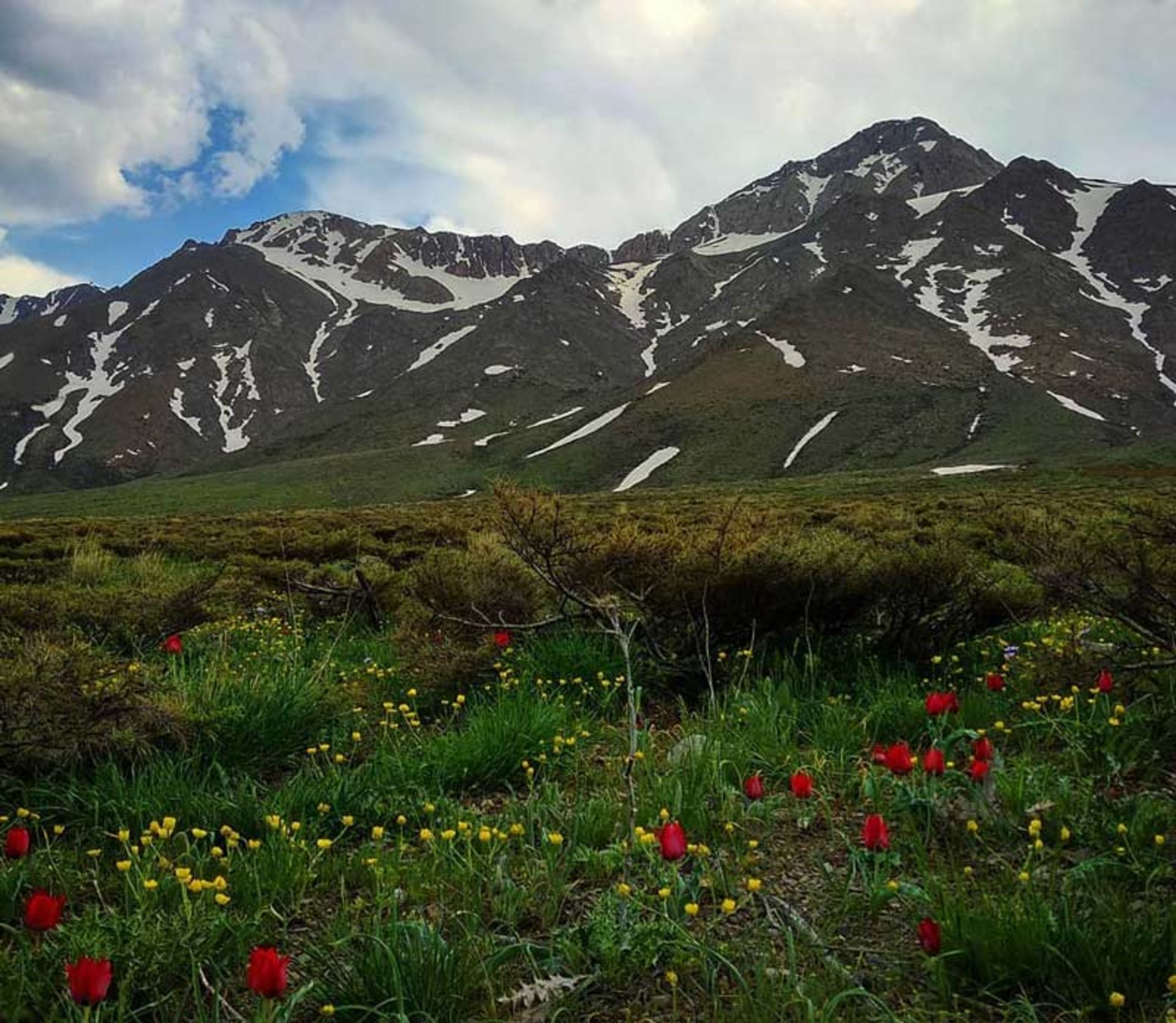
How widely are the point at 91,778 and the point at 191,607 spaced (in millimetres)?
2688

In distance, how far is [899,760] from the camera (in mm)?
3018

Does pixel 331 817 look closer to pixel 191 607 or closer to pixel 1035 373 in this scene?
pixel 191 607

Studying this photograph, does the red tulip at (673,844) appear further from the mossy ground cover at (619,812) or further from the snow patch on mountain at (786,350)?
the snow patch on mountain at (786,350)

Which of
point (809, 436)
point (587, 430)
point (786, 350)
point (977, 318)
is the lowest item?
point (809, 436)

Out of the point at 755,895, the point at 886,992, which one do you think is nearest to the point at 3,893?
the point at 755,895

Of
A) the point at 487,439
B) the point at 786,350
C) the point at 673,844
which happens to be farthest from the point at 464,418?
the point at 673,844

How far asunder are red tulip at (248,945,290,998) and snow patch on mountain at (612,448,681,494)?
10797 centimetres

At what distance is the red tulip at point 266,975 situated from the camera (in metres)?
1.87

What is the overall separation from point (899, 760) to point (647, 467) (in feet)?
391

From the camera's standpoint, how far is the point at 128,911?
275cm

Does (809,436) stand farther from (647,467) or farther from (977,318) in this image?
(977,318)

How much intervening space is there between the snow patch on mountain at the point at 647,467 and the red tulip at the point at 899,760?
106689 mm

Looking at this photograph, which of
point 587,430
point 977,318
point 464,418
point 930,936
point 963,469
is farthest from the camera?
point 464,418

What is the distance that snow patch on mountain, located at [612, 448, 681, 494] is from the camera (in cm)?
11550
